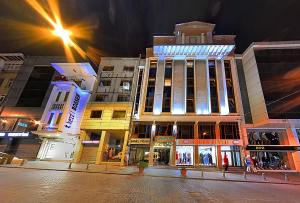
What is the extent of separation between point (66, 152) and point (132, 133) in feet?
39.1

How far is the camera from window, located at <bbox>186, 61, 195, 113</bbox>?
2605cm

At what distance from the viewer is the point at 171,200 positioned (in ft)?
20.9

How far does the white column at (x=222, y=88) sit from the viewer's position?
984 inches

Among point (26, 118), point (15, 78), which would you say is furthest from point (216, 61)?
point (15, 78)

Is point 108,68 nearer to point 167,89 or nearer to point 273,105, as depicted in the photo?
point 167,89

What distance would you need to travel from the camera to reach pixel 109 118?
25.3m

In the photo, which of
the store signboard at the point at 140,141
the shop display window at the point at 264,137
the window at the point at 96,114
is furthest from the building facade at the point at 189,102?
the window at the point at 96,114

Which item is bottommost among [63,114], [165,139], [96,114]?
[165,139]

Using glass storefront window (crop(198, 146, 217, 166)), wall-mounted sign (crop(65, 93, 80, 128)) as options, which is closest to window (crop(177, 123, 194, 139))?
glass storefront window (crop(198, 146, 217, 166))

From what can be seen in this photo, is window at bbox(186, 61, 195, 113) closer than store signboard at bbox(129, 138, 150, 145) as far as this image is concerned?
No

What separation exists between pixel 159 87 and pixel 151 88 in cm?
146

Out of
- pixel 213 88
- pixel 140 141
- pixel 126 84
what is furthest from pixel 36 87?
pixel 213 88

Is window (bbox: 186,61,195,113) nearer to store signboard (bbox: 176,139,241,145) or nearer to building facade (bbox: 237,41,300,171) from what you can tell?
store signboard (bbox: 176,139,241,145)

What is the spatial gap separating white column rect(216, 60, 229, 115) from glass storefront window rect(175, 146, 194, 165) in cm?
763
